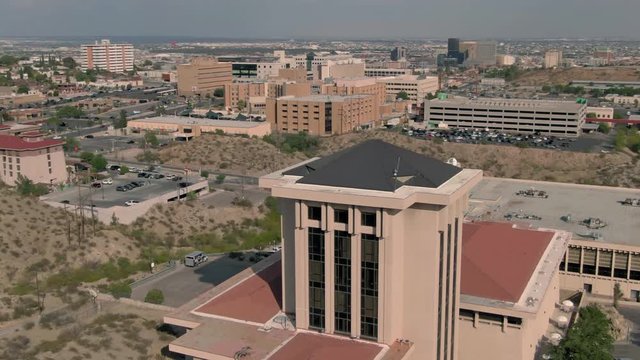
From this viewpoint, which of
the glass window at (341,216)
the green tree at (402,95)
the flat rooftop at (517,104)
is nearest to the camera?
the glass window at (341,216)

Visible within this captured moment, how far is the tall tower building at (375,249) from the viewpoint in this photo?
2612cm

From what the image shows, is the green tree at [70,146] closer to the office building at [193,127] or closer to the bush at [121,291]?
the office building at [193,127]

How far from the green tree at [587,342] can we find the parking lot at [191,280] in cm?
2188

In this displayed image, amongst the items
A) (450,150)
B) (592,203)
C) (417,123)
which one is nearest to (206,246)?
(592,203)

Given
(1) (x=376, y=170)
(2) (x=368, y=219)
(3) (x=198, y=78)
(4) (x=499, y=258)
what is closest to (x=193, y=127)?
(3) (x=198, y=78)

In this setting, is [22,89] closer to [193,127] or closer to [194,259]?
[193,127]

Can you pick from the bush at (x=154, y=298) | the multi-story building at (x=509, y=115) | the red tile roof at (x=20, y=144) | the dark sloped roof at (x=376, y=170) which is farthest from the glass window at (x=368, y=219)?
the multi-story building at (x=509, y=115)

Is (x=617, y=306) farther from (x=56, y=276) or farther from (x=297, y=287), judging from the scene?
(x=56, y=276)

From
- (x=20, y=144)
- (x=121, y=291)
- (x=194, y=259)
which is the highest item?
(x=20, y=144)

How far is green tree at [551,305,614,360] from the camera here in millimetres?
30250

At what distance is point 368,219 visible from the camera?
85.7ft

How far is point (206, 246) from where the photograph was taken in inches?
2217

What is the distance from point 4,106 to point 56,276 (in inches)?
4176

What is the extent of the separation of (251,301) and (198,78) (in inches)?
5604
